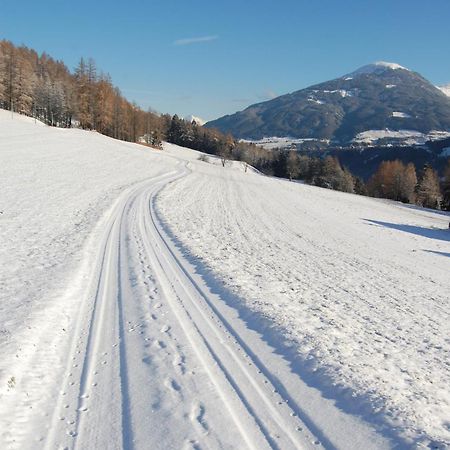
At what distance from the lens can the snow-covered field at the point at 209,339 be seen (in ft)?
20.2

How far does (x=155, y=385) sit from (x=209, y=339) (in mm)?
2111

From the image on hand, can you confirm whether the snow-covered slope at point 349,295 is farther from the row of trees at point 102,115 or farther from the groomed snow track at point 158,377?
the row of trees at point 102,115

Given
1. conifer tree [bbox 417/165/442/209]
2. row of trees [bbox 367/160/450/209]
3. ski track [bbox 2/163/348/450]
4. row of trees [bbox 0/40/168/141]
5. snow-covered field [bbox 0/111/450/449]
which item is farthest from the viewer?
row of trees [bbox 367/160/450/209]

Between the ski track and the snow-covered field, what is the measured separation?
0.10ft

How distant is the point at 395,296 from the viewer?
49.1 ft

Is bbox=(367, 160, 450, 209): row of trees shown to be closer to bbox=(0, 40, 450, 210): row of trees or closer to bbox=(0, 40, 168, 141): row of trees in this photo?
bbox=(0, 40, 450, 210): row of trees

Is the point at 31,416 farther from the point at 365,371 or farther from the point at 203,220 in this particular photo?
the point at 203,220

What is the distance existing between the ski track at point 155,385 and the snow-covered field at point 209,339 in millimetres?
30

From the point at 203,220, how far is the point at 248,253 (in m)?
8.14

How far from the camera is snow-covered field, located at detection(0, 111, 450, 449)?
6.15 meters

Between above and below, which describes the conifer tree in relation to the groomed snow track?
above

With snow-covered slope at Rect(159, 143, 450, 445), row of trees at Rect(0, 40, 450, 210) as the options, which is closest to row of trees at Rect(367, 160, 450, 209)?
row of trees at Rect(0, 40, 450, 210)

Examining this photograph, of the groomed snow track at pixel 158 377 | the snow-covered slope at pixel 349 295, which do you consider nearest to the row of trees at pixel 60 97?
the snow-covered slope at pixel 349 295

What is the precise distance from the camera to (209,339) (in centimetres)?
909
